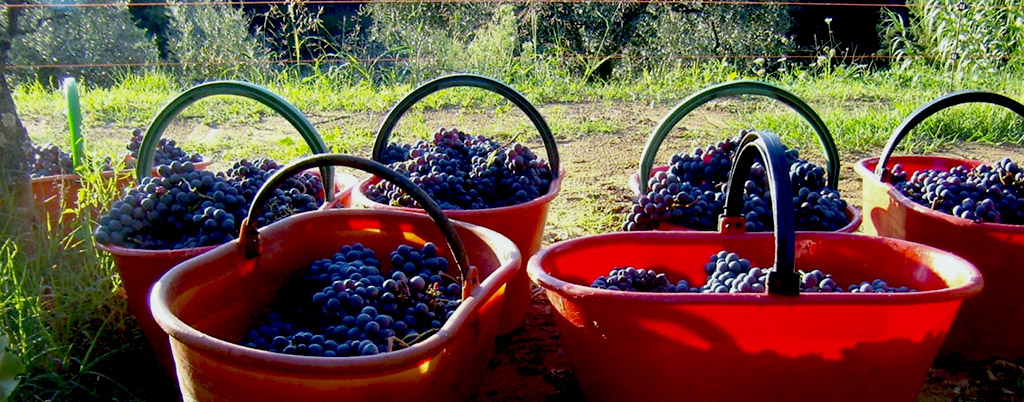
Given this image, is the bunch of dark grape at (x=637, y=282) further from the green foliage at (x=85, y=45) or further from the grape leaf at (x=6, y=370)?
the green foliage at (x=85, y=45)

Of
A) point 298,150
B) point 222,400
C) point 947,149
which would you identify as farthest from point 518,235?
point 947,149

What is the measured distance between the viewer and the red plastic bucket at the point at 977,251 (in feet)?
6.51

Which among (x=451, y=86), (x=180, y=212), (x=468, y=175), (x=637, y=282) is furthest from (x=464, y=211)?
(x=180, y=212)

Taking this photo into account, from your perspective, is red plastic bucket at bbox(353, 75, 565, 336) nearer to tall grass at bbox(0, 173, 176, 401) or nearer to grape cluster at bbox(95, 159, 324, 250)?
grape cluster at bbox(95, 159, 324, 250)

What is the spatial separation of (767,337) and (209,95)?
5.06 ft

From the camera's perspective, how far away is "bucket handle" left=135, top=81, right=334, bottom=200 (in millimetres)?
2146

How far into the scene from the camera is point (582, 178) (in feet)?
12.6

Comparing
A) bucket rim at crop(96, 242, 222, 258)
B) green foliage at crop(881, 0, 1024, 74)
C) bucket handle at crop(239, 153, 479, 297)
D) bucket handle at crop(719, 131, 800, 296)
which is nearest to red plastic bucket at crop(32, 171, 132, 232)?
bucket rim at crop(96, 242, 222, 258)

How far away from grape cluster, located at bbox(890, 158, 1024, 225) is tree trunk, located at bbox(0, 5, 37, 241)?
2.51 meters

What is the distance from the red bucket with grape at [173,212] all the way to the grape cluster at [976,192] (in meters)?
1.63

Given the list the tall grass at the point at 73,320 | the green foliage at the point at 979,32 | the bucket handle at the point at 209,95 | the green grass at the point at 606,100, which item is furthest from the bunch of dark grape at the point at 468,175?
the green foliage at the point at 979,32

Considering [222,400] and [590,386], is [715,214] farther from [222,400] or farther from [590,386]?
[222,400]

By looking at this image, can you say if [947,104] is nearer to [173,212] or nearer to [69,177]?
[173,212]

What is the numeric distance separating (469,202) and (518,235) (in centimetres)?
17
